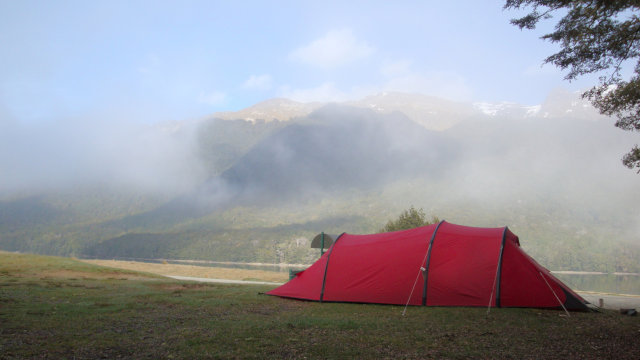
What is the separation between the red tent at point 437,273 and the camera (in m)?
12.2

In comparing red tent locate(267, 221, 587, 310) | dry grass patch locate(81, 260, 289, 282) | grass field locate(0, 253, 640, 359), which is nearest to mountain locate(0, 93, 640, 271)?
dry grass patch locate(81, 260, 289, 282)

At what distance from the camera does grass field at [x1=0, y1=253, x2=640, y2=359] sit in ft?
23.8

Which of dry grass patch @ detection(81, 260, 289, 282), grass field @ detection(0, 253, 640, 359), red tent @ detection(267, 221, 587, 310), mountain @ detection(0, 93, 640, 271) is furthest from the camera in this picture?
mountain @ detection(0, 93, 640, 271)

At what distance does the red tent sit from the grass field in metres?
0.58

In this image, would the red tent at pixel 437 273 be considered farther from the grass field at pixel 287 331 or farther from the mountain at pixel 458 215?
the mountain at pixel 458 215

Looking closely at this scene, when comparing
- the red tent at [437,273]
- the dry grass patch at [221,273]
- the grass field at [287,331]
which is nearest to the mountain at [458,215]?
the dry grass patch at [221,273]

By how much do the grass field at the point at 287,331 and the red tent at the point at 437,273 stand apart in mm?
580

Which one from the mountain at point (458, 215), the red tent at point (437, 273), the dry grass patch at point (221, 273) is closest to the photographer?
the red tent at point (437, 273)

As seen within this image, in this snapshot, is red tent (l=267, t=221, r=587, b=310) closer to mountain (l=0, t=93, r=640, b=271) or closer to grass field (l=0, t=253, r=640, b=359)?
grass field (l=0, t=253, r=640, b=359)

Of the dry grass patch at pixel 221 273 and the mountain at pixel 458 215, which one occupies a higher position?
the mountain at pixel 458 215

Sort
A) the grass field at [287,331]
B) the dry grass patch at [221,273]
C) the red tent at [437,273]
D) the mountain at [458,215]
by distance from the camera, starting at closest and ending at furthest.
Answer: the grass field at [287,331], the red tent at [437,273], the dry grass patch at [221,273], the mountain at [458,215]

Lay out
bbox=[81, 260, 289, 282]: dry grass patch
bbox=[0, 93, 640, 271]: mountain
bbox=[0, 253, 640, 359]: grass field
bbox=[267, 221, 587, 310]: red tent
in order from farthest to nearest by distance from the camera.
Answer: bbox=[0, 93, 640, 271]: mountain < bbox=[81, 260, 289, 282]: dry grass patch < bbox=[267, 221, 587, 310]: red tent < bbox=[0, 253, 640, 359]: grass field

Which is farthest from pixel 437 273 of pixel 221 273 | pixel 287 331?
pixel 221 273

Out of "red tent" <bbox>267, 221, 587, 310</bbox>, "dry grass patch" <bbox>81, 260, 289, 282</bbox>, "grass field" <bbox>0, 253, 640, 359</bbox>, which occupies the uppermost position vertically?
"red tent" <bbox>267, 221, 587, 310</bbox>
